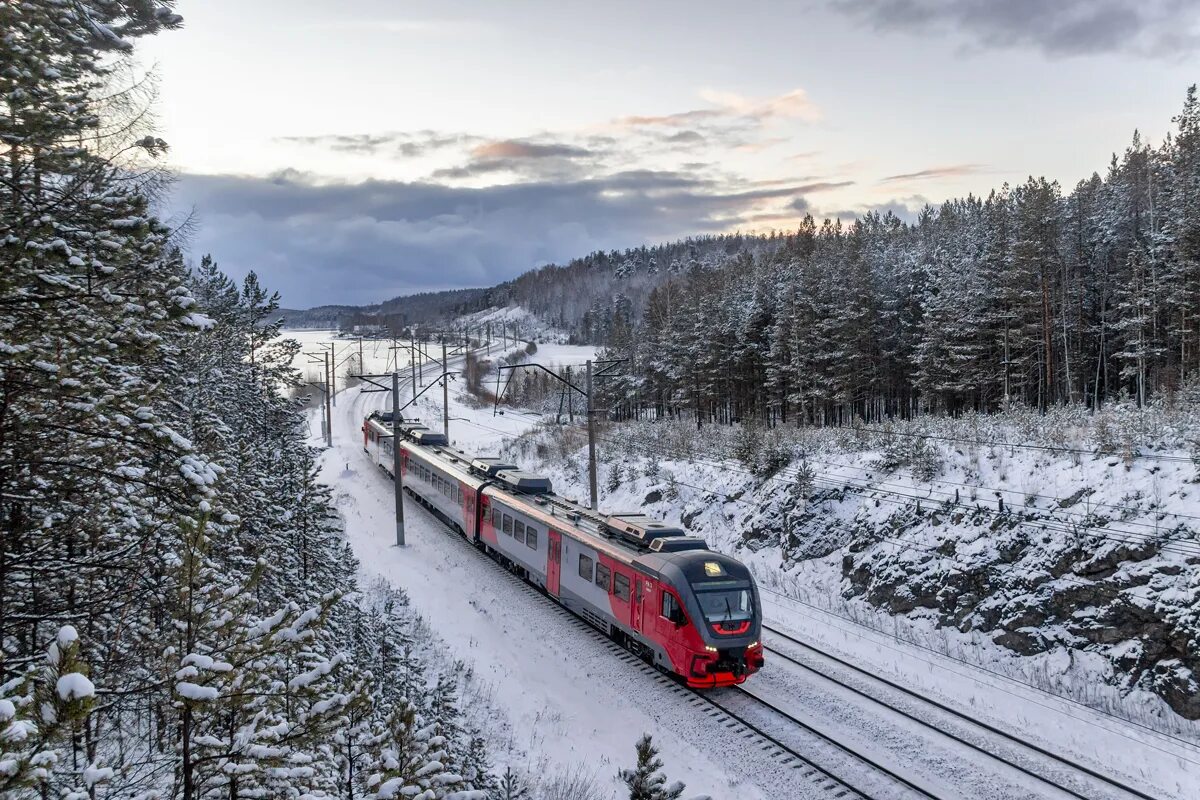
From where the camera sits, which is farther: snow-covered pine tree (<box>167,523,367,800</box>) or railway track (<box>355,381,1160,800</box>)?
railway track (<box>355,381,1160,800</box>)

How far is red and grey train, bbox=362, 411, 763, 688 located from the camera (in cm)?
1512

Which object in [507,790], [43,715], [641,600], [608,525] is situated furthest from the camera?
[608,525]

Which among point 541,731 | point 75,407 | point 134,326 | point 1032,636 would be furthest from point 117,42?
point 1032,636

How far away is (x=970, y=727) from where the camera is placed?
44.8 feet

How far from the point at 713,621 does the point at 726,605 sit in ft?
1.72

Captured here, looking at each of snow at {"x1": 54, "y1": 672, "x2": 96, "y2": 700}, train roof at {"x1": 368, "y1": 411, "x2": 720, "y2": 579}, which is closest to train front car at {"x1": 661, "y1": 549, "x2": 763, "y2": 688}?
train roof at {"x1": 368, "y1": 411, "x2": 720, "y2": 579}

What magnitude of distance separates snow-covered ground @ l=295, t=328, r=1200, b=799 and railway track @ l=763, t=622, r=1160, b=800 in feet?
0.89

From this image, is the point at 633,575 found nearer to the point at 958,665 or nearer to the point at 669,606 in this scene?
the point at 669,606

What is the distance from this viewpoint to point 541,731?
14.3 metres

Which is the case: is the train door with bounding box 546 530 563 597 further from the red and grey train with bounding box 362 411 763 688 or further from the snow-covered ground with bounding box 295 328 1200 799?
the snow-covered ground with bounding box 295 328 1200 799

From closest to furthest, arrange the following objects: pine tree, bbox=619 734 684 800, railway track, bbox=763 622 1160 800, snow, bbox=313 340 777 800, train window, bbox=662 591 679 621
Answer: pine tree, bbox=619 734 684 800
railway track, bbox=763 622 1160 800
snow, bbox=313 340 777 800
train window, bbox=662 591 679 621

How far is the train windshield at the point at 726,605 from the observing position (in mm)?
15125

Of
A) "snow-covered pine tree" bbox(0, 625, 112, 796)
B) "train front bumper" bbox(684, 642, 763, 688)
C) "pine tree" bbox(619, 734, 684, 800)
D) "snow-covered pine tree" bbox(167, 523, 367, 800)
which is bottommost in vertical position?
"train front bumper" bbox(684, 642, 763, 688)

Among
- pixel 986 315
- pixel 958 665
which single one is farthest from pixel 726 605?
pixel 986 315
